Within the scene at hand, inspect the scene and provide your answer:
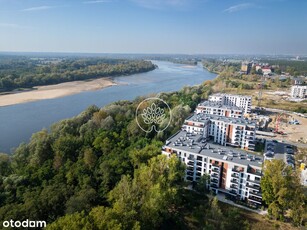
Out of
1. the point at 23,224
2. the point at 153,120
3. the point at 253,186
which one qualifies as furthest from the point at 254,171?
the point at 23,224

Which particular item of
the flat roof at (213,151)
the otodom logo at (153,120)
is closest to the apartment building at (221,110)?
the otodom logo at (153,120)

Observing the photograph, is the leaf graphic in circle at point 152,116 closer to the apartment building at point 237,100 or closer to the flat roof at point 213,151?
the flat roof at point 213,151

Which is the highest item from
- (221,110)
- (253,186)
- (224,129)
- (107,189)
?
(221,110)

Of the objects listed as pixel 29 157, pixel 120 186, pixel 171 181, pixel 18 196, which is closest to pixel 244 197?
pixel 171 181

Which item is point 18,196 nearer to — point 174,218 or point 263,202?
point 174,218

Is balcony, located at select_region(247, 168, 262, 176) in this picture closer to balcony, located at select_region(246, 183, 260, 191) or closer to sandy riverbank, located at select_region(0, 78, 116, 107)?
balcony, located at select_region(246, 183, 260, 191)

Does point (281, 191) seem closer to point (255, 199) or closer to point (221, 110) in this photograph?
point (255, 199)
